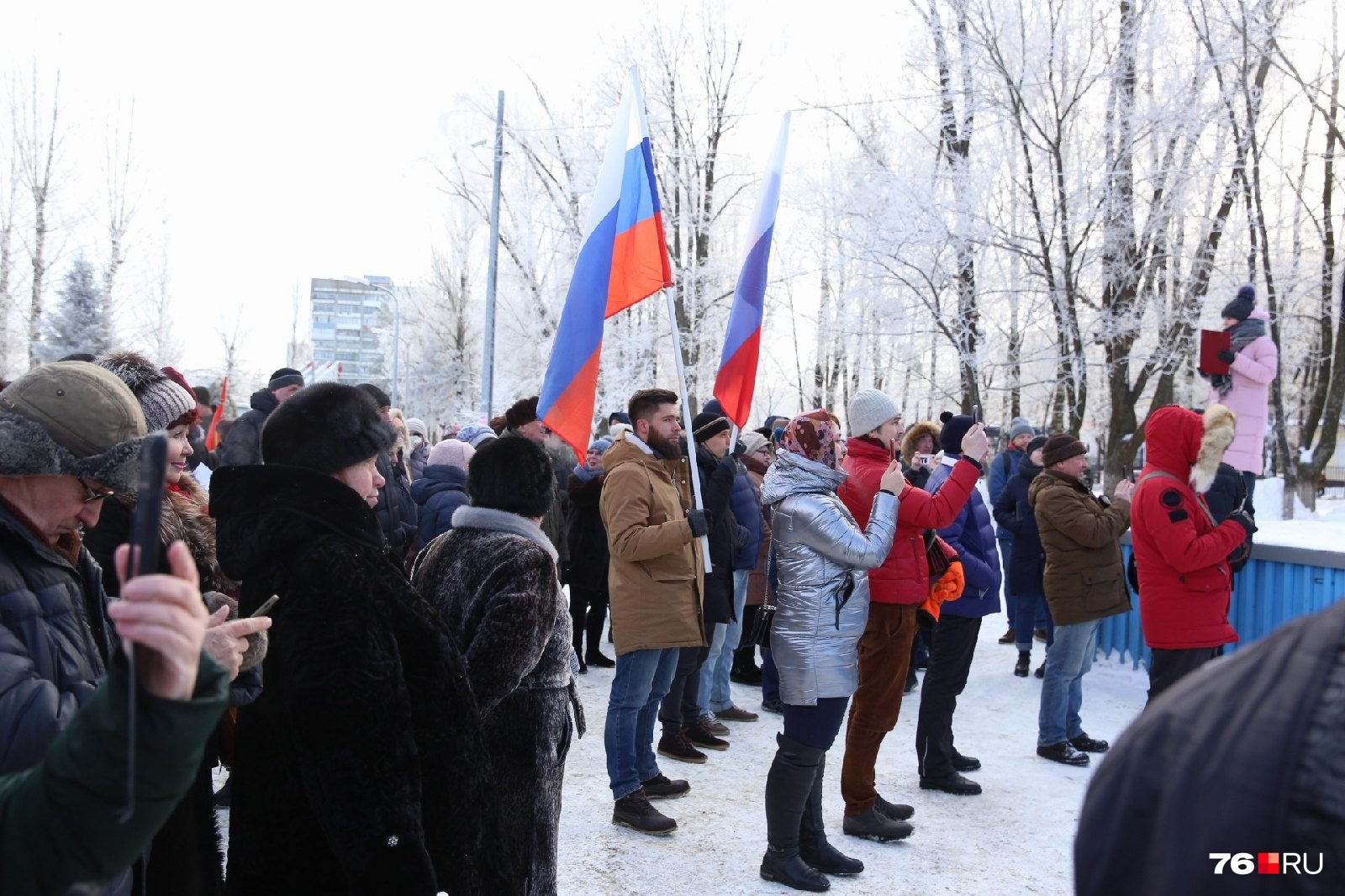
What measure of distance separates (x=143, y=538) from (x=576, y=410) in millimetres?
3795

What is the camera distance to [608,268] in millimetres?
5066

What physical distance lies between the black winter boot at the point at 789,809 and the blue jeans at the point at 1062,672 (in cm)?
244

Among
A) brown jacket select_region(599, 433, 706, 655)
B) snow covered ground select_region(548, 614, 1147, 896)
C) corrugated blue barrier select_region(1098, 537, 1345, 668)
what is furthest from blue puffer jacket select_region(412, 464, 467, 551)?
corrugated blue barrier select_region(1098, 537, 1345, 668)

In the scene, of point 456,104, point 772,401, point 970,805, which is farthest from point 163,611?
point 772,401

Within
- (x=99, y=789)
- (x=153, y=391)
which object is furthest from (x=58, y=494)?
(x=153, y=391)

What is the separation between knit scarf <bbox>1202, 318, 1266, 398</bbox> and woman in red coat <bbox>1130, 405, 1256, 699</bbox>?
3.26m

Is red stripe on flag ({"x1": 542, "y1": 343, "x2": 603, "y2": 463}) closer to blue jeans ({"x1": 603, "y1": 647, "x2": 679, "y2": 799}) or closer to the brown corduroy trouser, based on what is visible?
blue jeans ({"x1": 603, "y1": 647, "x2": 679, "y2": 799})

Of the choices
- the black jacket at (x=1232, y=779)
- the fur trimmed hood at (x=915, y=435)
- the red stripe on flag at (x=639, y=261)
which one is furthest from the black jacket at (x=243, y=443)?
the black jacket at (x=1232, y=779)

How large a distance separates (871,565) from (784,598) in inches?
15.9

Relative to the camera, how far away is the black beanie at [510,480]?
3.30 m

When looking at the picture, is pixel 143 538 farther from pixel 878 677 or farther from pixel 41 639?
pixel 878 677

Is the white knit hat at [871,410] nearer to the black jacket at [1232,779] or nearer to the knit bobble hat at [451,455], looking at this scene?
the knit bobble hat at [451,455]

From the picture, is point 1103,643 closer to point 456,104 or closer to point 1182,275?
point 1182,275

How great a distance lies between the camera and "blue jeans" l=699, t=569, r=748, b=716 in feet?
22.2
